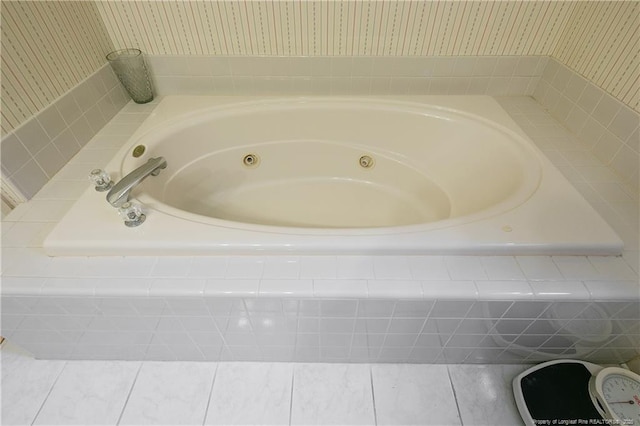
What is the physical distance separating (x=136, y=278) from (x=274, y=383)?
55cm

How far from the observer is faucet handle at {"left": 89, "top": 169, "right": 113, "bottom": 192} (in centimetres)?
89

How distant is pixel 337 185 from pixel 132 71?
986mm

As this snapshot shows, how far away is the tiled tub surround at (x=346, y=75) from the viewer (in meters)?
1.30

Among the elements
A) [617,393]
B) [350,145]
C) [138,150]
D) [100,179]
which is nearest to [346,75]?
[350,145]

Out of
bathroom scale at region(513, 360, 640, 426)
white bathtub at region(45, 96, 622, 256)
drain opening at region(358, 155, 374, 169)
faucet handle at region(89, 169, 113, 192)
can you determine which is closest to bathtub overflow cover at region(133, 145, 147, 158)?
white bathtub at region(45, 96, 622, 256)

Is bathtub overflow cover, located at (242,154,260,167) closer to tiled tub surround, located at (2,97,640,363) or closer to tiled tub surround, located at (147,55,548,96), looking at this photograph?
tiled tub surround, located at (147,55,548,96)

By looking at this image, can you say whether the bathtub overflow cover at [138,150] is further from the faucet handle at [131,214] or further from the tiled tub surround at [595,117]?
the tiled tub surround at [595,117]

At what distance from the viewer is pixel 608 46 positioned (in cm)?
104

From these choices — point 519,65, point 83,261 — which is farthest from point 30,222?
point 519,65

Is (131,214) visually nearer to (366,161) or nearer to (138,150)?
(138,150)

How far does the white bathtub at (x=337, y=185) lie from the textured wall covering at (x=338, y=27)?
20cm

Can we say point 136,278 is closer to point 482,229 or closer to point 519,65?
point 482,229

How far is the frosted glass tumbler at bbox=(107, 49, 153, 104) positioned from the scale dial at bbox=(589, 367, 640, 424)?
1896 mm

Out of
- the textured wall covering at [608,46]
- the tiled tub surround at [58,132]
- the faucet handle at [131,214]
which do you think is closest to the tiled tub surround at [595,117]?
the textured wall covering at [608,46]
